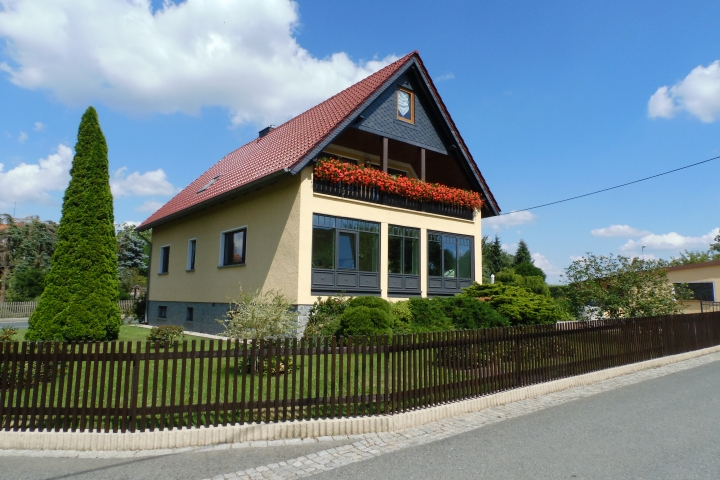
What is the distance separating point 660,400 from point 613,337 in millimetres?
3131

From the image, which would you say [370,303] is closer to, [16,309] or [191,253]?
[191,253]

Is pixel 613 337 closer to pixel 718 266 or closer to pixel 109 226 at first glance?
pixel 109 226

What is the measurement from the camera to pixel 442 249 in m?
18.3

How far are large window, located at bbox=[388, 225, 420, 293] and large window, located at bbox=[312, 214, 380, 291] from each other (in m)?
0.69

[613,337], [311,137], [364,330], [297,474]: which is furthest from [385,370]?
[311,137]

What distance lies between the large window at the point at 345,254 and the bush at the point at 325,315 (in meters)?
0.49

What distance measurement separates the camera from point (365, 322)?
11648 millimetres

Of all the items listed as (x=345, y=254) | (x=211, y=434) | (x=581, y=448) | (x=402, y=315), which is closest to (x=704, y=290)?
(x=402, y=315)

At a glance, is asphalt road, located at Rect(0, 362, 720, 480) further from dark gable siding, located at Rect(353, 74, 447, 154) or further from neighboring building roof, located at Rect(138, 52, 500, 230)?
dark gable siding, located at Rect(353, 74, 447, 154)

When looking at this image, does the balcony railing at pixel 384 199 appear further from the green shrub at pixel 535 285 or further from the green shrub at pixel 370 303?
the green shrub at pixel 535 285

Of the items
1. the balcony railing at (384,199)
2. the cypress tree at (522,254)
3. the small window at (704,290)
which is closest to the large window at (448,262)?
the balcony railing at (384,199)

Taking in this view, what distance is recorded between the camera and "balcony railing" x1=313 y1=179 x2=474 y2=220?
589 inches

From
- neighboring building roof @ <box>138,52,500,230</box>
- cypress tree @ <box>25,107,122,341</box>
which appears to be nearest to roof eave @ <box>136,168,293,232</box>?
neighboring building roof @ <box>138,52,500,230</box>

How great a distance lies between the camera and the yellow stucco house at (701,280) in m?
30.1
